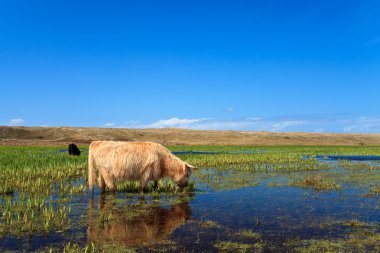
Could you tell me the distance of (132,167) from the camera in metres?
13.0

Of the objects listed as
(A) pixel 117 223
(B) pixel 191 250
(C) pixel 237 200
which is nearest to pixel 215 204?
(C) pixel 237 200

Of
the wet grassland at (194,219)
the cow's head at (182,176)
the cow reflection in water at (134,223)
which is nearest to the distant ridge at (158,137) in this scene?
the cow's head at (182,176)

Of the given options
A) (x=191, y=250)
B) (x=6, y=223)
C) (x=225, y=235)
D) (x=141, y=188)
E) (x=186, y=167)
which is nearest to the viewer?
(x=191, y=250)

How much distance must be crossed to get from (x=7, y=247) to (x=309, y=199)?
9.59 m

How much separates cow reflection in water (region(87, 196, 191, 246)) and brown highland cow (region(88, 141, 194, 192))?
1.65 meters

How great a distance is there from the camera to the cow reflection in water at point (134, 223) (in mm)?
7642

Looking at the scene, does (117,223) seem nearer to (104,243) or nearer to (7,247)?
(104,243)

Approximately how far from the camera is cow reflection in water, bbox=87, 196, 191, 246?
764 centimetres

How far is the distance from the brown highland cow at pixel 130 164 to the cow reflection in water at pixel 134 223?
1649mm

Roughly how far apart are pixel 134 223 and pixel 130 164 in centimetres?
427

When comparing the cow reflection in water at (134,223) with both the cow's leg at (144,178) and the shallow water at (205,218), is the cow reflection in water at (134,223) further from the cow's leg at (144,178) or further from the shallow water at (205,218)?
the cow's leg at (144,178)

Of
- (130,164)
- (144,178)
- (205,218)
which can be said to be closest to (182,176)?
(144,178)

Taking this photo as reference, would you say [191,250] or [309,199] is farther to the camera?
[309,199]

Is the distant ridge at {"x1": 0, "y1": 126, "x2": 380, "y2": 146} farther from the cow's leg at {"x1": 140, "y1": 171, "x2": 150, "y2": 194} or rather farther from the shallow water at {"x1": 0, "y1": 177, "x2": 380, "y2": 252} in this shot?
the shallow water at {"x1": 0, "y1": 177, "x2": 380, "y2": 252}
